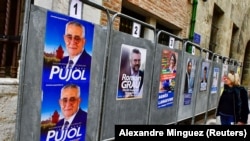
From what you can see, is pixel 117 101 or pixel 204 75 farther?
pixel 204 75

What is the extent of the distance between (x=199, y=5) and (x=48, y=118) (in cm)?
955

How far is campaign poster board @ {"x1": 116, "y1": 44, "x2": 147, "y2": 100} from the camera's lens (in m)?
4.43

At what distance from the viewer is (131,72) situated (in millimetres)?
4637

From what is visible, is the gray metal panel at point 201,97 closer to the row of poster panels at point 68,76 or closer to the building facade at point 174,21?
the building facade at point 174,21

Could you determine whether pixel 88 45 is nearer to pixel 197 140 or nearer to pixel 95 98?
pixel 95 98

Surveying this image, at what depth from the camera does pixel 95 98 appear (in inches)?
156

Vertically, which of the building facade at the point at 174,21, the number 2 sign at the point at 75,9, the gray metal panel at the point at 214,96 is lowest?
the gray metal panel at the point at 214,96

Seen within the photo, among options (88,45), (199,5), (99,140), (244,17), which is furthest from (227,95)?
(244,17)

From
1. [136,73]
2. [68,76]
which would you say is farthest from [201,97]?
[68,76]

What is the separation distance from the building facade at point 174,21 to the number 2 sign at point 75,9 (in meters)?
0.05

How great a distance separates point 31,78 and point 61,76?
0.37 meters

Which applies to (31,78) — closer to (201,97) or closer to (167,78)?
(167,78)

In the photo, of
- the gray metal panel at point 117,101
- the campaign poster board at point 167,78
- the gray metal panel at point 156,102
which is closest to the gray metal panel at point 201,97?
the gray metal panel at point 156,102

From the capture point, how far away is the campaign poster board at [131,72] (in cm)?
443
